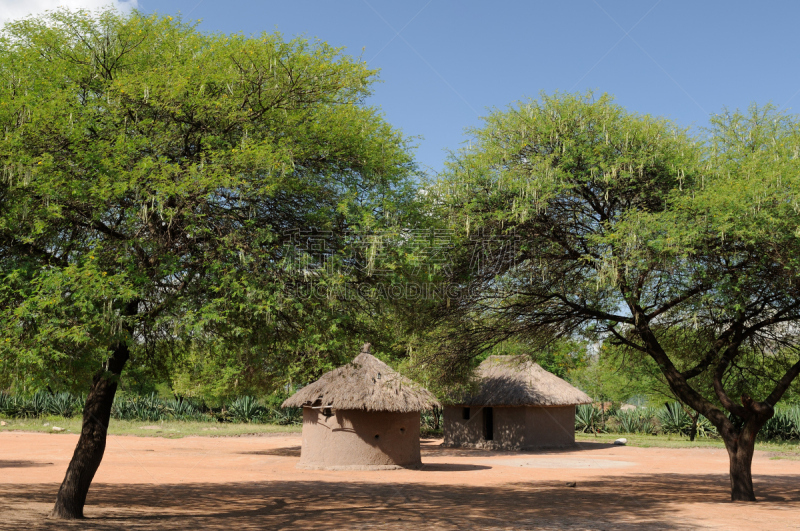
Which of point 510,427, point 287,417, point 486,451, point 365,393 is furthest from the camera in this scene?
point 287,417

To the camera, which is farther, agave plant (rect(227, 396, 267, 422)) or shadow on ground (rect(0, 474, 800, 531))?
agave plant (rect(227, 396, 267, 422))

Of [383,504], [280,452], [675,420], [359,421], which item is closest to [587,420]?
[675,420]

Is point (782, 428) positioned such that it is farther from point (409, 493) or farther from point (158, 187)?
point (158, 187)

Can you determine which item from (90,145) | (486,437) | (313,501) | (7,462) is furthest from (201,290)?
(486,437)

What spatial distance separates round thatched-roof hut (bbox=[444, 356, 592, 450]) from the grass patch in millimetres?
13436

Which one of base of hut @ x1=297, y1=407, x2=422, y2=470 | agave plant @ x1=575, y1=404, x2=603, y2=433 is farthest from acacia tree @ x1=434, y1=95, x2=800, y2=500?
agave plant @ x1=575, y1=404, x2=603, y2=433

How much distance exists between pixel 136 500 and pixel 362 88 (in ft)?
30.7

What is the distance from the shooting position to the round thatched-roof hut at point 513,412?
96.1ft

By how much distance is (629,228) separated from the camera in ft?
37.6

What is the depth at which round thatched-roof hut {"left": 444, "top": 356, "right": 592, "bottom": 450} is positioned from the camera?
29.3 m

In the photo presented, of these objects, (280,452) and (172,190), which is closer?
(172,190)

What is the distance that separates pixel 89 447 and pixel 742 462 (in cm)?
1249

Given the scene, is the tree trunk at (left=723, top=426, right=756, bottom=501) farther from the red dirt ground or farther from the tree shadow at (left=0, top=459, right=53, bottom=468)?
the tree shadow at (left=0, top=459, right=53, bottom=468)

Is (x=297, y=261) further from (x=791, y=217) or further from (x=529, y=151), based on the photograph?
(x=791, y=217)
